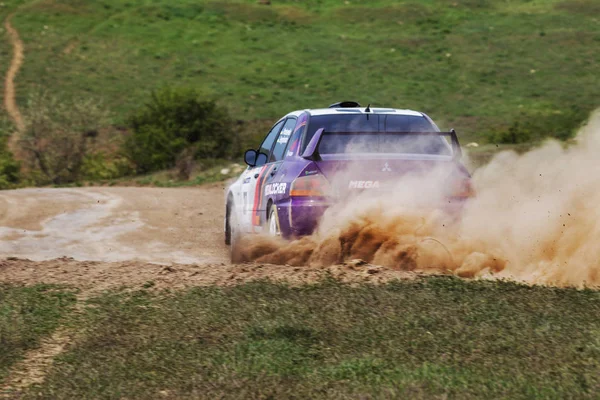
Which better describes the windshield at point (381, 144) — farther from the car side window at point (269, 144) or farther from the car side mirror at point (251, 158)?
the car side mirror at point (251, 158)

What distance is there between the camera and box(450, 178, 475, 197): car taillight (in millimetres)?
8836

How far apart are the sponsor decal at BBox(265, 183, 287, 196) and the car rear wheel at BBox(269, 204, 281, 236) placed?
15cm

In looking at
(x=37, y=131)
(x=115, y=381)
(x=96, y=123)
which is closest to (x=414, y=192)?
(x=115, y=381)

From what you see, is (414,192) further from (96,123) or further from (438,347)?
(96,123)

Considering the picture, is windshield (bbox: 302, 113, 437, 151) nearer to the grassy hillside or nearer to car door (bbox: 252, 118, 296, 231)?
car door (bbox: 252, 118, 296, 231)

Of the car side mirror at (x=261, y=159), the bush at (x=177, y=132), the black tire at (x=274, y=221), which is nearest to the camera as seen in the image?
the black tire at (x=274, y=221)

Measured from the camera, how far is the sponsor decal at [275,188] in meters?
9.21

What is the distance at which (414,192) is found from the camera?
8797 millimetres

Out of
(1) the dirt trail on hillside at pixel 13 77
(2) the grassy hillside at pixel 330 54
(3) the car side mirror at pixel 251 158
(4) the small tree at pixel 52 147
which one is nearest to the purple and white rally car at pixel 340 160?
(3) the car side mirror at pixel 251 158

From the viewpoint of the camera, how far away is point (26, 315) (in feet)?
22.6

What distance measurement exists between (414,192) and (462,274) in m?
0.89

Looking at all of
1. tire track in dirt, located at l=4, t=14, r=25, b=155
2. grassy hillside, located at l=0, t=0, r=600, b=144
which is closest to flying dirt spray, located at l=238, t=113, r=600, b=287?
tire track in dirt, located at l=4, t=14, r=25, b=155

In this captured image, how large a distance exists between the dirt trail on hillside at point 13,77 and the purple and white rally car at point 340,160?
137 feet

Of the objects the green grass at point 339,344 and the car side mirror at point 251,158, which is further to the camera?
the car side mirror at point 251,158
